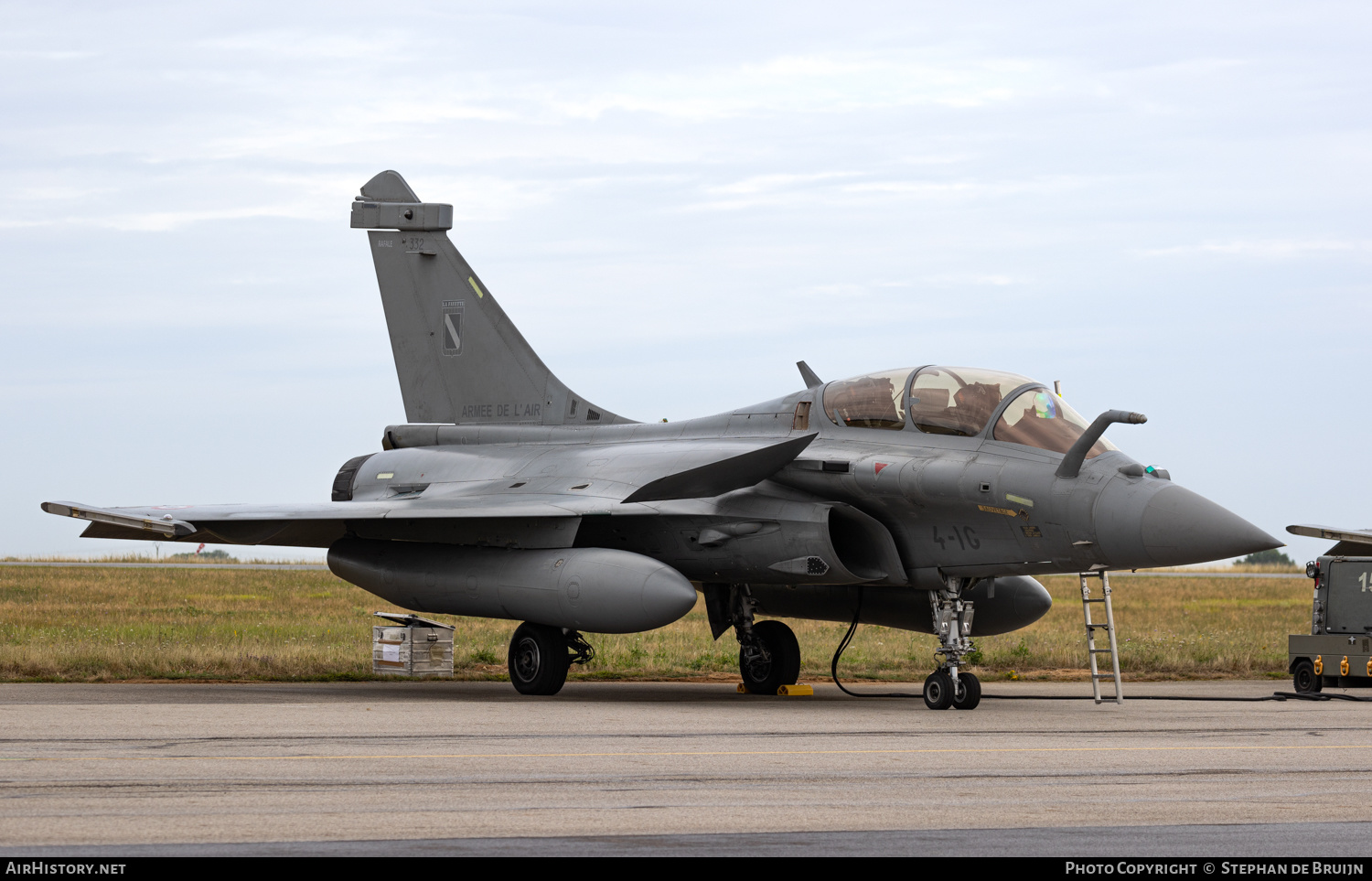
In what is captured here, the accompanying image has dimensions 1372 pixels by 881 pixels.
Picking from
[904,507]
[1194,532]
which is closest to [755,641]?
[904,507]

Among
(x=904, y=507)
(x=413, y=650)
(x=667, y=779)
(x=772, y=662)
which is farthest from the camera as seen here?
(x=413, y=650)

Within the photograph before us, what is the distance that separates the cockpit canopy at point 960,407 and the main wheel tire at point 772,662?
3.03 meters

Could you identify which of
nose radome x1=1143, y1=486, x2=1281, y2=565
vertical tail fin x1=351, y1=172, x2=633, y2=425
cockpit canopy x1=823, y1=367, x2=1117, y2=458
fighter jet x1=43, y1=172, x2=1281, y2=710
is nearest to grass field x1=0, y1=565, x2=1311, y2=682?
fighter jet x1=43, y1=172, x2=1281, y2=710

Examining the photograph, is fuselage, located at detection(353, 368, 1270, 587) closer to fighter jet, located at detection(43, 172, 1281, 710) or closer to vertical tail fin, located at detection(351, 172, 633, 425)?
fighter jet, located at detection(43, 172, 1281, 710)

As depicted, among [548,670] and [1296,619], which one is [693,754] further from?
[1296,619]

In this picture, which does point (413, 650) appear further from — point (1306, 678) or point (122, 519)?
point (1306, 678)

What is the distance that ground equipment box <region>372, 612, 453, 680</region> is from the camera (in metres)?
18.0

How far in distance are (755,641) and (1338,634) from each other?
6.61 m

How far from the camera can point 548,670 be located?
15508mm

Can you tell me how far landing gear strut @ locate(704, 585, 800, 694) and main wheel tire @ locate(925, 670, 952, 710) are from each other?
9.71 feet

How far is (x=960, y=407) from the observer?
45.3 ft

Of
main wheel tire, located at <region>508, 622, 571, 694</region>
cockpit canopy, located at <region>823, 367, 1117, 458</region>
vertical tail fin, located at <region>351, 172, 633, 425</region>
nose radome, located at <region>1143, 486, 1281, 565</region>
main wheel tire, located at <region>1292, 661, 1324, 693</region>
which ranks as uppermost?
vertical tail fin, located at <region>351, 172, 633, 425</region>

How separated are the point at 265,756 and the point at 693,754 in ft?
8.77
